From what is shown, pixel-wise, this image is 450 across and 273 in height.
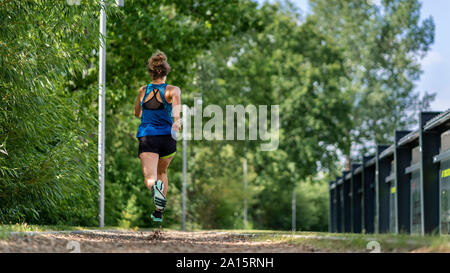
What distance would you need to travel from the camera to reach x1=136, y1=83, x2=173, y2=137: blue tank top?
7.48m

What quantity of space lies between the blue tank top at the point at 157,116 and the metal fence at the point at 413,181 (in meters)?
4.05

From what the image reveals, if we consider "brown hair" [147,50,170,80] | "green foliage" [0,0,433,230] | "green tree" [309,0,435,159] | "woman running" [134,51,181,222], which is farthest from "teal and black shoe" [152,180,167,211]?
"green tree" [309,0,435,159]

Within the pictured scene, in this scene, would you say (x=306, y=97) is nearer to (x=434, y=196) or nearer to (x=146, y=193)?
(x=146, y=193)

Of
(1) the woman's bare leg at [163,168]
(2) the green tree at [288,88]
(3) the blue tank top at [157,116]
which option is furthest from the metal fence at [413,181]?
(2) the green tree at [288,88]

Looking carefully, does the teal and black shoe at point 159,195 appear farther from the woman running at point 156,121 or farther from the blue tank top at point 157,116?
the blue tank top at point 157,116

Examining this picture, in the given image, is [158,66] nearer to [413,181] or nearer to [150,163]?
[150,163]

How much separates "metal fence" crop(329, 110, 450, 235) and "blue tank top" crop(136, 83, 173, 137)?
405 centimetres

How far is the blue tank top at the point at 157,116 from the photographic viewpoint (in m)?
7.48

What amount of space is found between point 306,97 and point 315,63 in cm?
293

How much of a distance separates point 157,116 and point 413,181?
6618mm

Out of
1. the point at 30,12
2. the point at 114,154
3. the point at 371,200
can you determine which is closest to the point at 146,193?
the point at 114,154

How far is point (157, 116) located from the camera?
7496 millimetres

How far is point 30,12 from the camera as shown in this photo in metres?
8.63

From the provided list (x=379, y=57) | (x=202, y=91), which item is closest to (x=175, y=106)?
(x=202, y=91)
